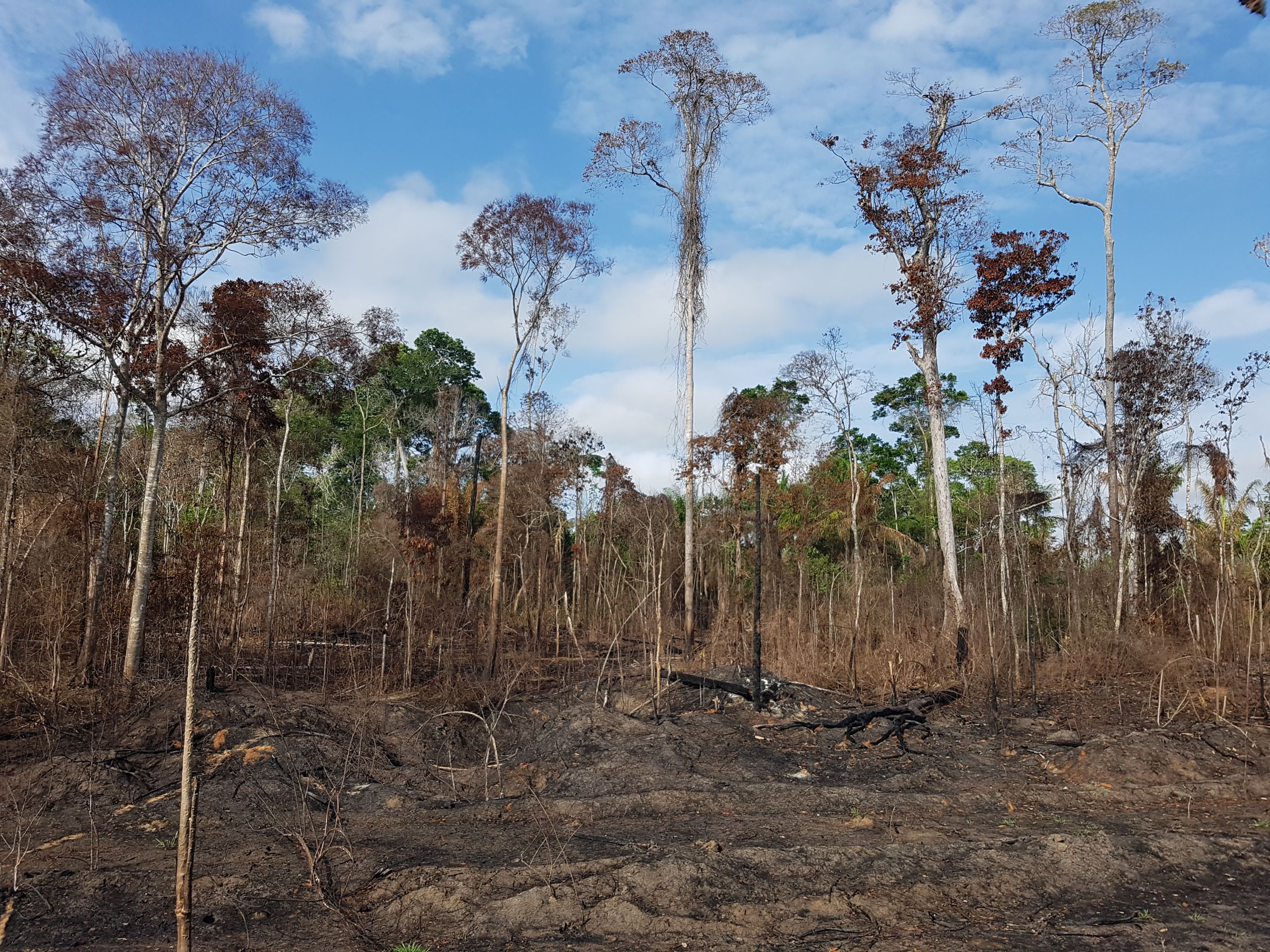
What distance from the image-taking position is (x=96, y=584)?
1237 cm

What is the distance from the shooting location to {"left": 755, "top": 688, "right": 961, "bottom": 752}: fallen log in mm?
10805

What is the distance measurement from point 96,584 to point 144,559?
0.84 m

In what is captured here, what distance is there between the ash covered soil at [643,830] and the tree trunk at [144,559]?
1.07 m

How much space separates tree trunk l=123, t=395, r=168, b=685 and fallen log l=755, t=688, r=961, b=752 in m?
8.82

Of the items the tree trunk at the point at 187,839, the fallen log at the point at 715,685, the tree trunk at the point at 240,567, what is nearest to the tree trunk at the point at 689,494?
the fallen log at the point at 715,685

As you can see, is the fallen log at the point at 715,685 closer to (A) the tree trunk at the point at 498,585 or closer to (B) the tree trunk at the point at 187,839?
(A) the tree trunk at the point at 498,585

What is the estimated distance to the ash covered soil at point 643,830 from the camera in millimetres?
5621

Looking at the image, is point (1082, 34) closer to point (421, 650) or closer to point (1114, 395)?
point (1114, 395)

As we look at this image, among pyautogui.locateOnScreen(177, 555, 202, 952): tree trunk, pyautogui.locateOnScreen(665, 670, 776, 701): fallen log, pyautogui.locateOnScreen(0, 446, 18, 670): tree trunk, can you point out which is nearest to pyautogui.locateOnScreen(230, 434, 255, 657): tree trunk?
pyautogui.locateOnScreen(0, 446, 18, 670): tree trunk

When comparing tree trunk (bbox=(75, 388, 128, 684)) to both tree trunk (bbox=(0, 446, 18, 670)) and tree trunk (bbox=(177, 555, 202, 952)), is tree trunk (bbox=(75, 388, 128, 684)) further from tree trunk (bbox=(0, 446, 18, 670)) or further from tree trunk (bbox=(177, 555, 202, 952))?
tree trunk (bbox=(177, 555, 202, 952))

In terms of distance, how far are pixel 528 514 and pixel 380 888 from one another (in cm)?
2097

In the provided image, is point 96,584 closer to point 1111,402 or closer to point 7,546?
point 7,546

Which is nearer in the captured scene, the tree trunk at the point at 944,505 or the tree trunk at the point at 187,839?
the tree trunk at the point at 187,839

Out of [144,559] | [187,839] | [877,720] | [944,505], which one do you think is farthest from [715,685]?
[187,839]
